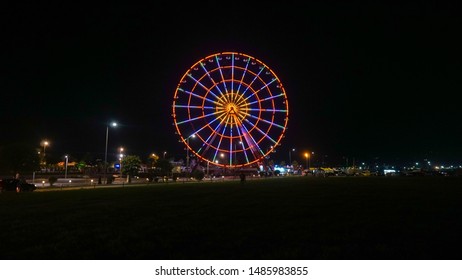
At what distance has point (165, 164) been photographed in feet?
264

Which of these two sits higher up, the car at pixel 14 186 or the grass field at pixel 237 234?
the car at pixel 14 186

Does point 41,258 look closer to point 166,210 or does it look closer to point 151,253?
point 151,253

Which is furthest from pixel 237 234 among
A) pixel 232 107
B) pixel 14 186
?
pixel 232 107

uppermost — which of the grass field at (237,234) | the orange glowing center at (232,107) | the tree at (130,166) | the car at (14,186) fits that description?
the orange glowing center at (232,107)

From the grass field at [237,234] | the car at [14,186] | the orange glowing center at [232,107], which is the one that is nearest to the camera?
the grass field at [237,234]

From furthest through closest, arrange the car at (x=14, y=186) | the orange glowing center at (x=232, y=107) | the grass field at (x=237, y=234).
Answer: the orange glowing center at (x=232, y=107) → the car at (x=14, y=186) → the grass field at (x=237, y=234)

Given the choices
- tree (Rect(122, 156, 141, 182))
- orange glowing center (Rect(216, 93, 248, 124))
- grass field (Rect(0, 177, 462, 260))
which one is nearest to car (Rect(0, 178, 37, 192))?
grass field (Rect(0, 177, 462, 260))

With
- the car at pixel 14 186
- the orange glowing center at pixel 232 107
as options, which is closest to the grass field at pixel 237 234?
the car at pixel 14 186

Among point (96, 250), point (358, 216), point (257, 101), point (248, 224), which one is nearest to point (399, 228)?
point (358, 216)

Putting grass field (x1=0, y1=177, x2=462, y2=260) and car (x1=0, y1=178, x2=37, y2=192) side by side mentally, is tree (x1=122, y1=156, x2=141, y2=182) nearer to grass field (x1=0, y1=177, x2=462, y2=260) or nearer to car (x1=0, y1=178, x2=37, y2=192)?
car (x1=0, y1=178, x2=37, y2=192)

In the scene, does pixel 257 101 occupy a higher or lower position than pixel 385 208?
higher

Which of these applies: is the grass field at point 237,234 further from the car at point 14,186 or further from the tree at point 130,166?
the tree at point 130,166

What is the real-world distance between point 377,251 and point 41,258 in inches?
278

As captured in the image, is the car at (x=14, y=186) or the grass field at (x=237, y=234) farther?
the car at (x=14, y=186)
